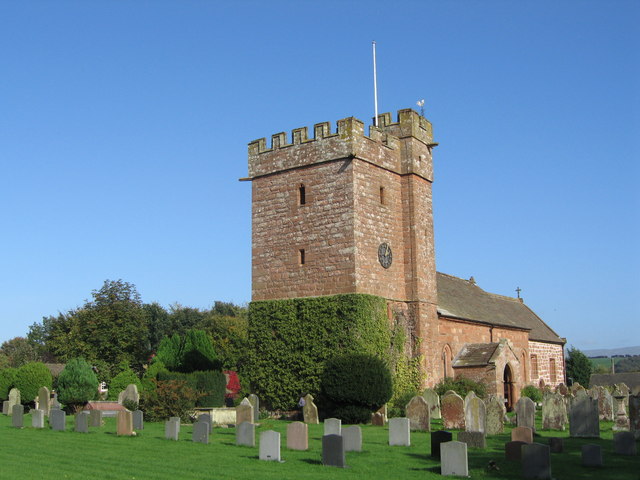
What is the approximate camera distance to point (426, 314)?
31.2 metres

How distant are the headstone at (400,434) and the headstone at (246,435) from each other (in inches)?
Answer: 145

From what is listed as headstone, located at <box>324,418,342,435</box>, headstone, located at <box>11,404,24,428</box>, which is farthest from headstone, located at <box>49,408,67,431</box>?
headstone, located at <box>324,418,342,435</box>

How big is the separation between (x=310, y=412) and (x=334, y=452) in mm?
11091

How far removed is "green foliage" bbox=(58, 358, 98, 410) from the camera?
33.9 meters

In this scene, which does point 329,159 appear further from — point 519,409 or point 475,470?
point 475,470

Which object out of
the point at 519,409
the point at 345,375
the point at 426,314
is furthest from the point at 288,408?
the point at 519,409

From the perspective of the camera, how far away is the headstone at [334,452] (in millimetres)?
15484

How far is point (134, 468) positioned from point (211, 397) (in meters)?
18.1

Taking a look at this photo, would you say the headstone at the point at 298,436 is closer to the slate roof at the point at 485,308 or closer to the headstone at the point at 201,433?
the headstone at the point at 201,433

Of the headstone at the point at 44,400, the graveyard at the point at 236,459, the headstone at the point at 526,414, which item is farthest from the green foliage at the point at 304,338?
the headstone at the point at 44,400

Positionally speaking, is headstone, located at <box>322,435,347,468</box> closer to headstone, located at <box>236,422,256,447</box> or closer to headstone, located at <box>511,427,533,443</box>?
headstone, located at <box>236,422,256,447</box>

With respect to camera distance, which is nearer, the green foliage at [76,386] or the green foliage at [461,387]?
the green foliage at [461,387]

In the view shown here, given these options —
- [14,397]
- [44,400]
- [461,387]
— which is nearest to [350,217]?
[461,387]

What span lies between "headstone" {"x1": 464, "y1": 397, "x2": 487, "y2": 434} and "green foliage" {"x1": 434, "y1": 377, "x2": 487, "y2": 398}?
1008cm
